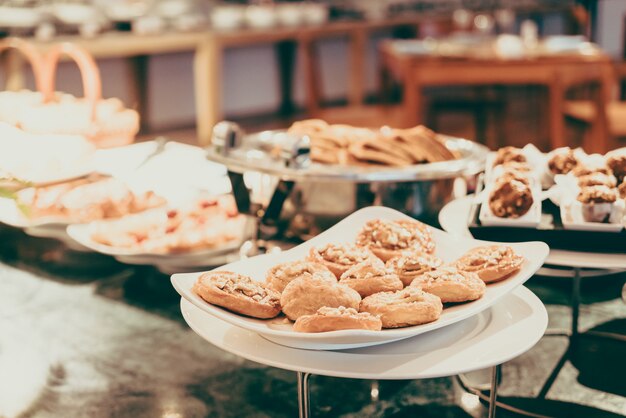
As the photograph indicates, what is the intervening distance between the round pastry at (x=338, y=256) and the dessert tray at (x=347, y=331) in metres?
0.05

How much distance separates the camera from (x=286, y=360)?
89 cm

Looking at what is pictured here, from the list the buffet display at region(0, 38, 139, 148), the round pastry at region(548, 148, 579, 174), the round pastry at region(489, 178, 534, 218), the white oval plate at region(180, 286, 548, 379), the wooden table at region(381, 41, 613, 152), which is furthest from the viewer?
the wooden table at region(381, 41, 613, 152)

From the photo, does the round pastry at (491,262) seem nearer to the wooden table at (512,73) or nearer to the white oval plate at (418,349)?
the white oval plate at (418,349)

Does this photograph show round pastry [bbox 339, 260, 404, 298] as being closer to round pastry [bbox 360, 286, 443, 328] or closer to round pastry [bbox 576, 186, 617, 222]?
round pastry [bbox 360, 286, 443, 328]

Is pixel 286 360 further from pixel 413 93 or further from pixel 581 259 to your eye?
pixel 413 93

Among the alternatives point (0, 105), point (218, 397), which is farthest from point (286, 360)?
point (0, 105)

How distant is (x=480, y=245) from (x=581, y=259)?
0.15m

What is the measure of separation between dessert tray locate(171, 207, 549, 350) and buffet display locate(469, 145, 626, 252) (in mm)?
117

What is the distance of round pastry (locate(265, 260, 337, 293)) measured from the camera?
1014 millimetres

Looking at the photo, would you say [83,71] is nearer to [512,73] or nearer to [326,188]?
[326,188]

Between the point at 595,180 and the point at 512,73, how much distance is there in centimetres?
365

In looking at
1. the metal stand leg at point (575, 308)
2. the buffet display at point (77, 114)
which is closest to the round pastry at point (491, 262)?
the metal stand leg at point (575, 308)

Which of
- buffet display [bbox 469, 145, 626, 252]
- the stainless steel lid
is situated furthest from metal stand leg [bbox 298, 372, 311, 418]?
the stainless steel lid

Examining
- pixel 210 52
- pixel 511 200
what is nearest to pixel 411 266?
pixel 511 200
